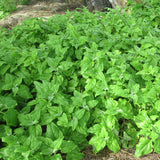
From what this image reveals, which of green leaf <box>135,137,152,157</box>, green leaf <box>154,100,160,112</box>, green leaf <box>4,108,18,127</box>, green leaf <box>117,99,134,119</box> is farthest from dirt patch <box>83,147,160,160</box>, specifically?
green leaf <box>4,108,18,127</box>

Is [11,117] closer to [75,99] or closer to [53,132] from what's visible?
[53,132]

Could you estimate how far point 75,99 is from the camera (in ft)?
7.39

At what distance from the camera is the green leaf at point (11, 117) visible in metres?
2.06

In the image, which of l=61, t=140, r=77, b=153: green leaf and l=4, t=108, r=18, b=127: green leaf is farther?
l=4, t=108, r=18, b=127: green leaf

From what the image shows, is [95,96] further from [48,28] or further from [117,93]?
[48,28]

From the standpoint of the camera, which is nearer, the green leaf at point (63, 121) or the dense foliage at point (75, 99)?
the dense foliage at point (75, 99)

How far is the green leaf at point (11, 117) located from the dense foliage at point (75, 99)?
0.01 m

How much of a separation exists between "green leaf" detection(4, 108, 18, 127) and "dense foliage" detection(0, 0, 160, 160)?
12 mm

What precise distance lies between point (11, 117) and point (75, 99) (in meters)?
0.88

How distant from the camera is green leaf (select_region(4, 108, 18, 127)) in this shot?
2064 millimetres

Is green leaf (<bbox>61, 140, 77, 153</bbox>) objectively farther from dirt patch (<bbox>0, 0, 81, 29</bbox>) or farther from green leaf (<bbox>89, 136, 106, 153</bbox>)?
dirt patch (<bbox>0, 0, 81, 29</bbox>)

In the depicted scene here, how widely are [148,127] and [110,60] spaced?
1292 millimetres

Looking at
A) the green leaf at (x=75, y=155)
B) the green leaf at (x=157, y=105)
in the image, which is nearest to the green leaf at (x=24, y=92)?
the green leaf at (x=75, y=155)

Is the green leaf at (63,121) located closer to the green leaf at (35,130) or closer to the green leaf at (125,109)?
the green leaf at (35,130)
